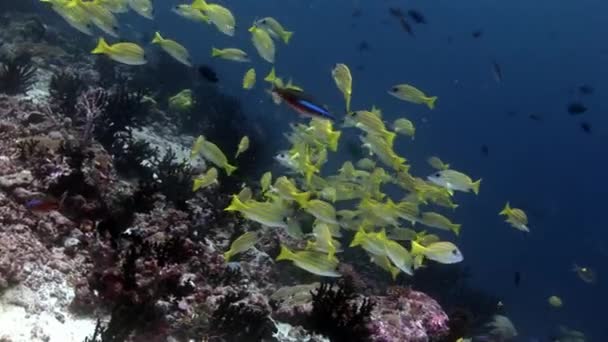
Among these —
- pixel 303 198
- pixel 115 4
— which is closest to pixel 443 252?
pixel 303 198

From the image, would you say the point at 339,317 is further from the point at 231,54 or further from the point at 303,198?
the point at 231,54

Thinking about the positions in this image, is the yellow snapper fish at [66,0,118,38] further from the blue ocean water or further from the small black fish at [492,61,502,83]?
the blue ocean water

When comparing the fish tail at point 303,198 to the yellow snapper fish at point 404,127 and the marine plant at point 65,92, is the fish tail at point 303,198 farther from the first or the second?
the marine plant at point 65,92

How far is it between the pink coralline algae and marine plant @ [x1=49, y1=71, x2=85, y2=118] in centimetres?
658

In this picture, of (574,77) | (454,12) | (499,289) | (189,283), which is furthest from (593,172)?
(189,283)

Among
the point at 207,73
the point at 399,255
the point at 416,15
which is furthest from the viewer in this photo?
the point at 416,15

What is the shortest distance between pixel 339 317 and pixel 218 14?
17.0ft

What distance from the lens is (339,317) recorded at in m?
5.94

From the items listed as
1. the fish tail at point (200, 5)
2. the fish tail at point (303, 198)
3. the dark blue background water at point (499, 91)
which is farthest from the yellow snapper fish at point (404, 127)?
the dark blue background water at point (499, 91)

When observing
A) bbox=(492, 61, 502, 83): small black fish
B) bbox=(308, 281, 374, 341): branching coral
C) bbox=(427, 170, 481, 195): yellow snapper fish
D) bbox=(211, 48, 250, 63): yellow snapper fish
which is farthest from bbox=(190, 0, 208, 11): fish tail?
bbox=(492, 61, 502, 83): small black fish

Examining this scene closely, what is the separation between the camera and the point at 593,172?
107500 mm

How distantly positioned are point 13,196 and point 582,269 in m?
16.2

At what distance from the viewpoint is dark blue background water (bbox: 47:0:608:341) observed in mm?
70625

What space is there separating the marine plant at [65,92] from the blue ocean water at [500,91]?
49895mm
